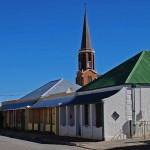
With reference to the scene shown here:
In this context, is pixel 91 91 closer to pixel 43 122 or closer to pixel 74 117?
pixel 74 117

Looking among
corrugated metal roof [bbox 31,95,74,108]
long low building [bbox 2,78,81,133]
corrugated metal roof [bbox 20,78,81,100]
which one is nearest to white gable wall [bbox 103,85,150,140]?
corrugated metal roof [bbox 31,95,74,108]

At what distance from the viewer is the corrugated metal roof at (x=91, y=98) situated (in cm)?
2717

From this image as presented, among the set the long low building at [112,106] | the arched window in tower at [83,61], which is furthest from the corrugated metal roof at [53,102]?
the arched window in tower at [83,61]

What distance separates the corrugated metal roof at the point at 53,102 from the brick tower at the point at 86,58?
173ft

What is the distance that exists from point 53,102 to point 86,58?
58.5m

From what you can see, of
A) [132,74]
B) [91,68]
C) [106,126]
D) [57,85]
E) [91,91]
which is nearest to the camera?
[106,126]

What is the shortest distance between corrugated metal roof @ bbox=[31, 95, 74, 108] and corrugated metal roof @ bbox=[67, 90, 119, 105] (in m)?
2.01

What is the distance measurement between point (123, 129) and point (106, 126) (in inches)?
50.3

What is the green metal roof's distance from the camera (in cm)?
2758

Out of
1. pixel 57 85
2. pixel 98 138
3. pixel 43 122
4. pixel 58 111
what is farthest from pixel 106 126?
pixel 57 85

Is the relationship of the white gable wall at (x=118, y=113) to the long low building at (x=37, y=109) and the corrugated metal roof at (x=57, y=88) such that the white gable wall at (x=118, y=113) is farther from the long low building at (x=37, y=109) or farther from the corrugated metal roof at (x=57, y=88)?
the corrugated metal roof at (x=57, y=88)

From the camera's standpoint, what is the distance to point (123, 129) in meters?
26.6

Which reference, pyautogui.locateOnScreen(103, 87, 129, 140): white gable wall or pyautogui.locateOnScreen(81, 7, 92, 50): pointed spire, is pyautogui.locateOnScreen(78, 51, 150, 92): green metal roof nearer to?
pyautogui.locateOnScreen(103, 87, 129, 140): white gable wall

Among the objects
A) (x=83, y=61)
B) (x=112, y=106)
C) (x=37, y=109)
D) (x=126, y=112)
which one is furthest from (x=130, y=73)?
(x=83, y=61)
